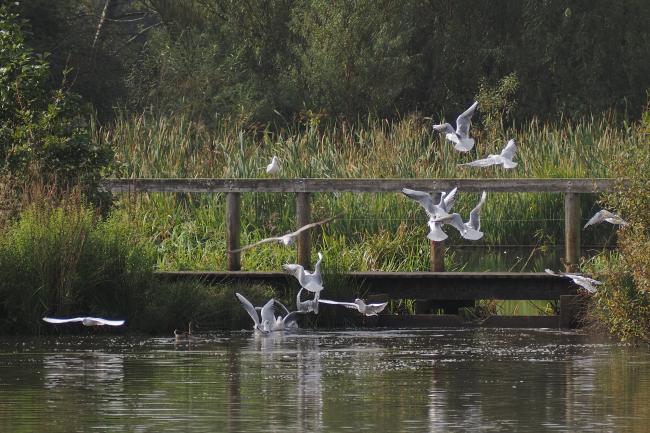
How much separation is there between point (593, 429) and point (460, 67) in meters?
32.0

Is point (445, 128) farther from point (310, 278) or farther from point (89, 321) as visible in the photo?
point (89, 321)

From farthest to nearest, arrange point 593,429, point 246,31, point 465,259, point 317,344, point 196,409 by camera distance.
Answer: point 246,31
point 465,259
point 317,344
point 196,409
point 593,429

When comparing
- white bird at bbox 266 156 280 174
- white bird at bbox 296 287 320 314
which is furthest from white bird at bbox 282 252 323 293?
white bird at bbox 266 156 280 174

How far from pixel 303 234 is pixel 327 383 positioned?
591 centimetres

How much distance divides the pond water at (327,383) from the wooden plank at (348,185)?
2.03 meters

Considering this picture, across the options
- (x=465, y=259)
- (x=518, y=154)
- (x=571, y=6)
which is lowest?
(x=465, y=259)

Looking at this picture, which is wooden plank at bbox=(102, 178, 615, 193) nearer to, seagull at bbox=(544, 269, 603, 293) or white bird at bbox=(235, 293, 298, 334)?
seagull at bbox=(544, 269, 603, 293)

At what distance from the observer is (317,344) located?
15.9 m

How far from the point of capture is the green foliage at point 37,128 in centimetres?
1798

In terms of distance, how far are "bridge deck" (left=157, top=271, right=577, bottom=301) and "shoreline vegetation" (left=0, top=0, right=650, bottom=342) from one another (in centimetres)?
33

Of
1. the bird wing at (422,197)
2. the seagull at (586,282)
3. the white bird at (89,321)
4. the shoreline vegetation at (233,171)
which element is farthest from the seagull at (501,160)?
the white bird at (89,321)

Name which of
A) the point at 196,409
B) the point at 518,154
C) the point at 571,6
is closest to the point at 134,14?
the point at 571,6

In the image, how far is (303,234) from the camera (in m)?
18.8

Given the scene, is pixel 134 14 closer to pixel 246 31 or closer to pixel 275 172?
pixel 246 31
